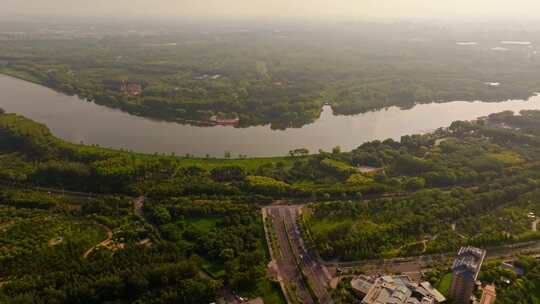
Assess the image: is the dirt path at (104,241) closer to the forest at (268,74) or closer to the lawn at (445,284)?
the lawn at (445,284)

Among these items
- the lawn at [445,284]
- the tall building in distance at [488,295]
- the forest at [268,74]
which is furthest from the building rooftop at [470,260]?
the forest at [268,74]

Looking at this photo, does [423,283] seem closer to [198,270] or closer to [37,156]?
[198,270]

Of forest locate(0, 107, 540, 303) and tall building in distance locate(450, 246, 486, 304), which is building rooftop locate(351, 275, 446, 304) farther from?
forest locate(0, 107, 540, 303)

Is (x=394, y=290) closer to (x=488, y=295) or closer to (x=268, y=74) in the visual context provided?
(x=488, y=295)

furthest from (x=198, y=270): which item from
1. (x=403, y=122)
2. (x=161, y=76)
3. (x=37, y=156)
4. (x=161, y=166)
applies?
(x=161, y=76)

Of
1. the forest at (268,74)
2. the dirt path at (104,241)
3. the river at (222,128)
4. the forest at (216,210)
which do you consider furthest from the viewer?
the forest at (268,74)

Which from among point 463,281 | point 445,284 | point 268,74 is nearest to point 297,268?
point 445,284
